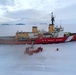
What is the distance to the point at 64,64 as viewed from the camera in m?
7.52

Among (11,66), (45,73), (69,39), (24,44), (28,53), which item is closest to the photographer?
(45,73)

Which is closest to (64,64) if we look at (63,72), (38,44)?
(63,72)

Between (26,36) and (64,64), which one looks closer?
(64,64)

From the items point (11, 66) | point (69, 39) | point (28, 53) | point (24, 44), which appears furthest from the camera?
point (69, 39)

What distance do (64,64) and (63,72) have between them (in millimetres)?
1150

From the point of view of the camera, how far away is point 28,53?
9812 millimetres

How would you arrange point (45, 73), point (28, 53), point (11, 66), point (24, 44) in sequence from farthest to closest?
1. point (24, 44)
2. point (28, 53)
3. point (11, 66)
4. point (45, 73)

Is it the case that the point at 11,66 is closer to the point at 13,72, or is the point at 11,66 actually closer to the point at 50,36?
the point at 13,72

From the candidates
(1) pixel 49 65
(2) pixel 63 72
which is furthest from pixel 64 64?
(2) pixel 63 72

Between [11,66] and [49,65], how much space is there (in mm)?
1458

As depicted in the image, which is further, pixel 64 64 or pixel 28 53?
pixel 28 53

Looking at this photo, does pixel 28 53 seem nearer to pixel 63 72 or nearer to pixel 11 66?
pixel 11 66

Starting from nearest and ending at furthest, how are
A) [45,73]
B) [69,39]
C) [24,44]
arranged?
[45,73] → [24,44] → [69,39]

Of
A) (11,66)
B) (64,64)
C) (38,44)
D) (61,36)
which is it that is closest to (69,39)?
(61,36)
